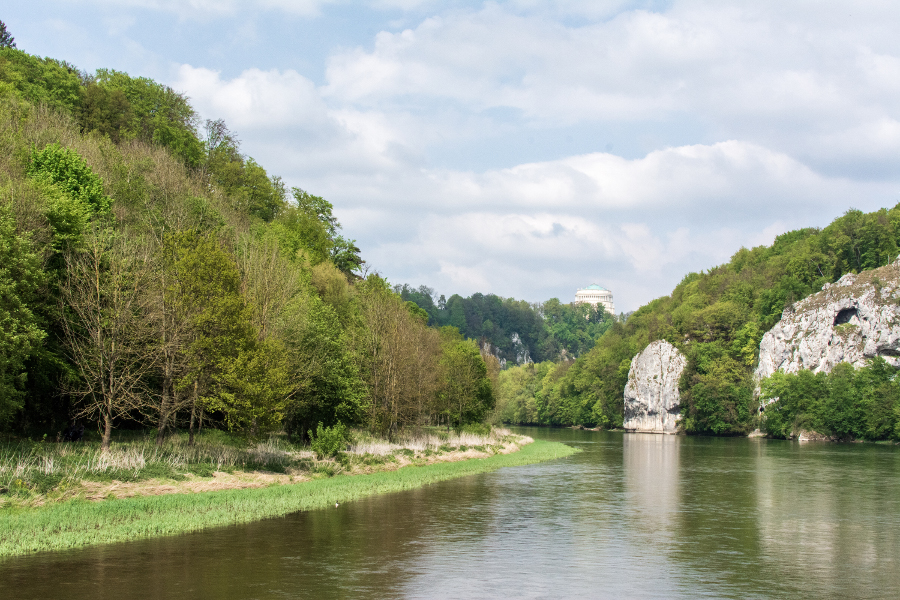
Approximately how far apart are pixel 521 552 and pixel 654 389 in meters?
148

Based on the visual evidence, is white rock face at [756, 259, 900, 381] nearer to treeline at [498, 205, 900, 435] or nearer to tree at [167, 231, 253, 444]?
treeline at [498, 205, 900, 435]

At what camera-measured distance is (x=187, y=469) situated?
36.4m

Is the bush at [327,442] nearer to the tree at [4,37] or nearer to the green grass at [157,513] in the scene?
the green grass at [157,513]

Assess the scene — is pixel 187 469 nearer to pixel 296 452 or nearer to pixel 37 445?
pixel 37 445

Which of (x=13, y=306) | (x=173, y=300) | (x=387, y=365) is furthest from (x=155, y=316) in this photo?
(x=387, y=365)

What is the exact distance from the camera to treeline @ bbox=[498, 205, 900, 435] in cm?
14712

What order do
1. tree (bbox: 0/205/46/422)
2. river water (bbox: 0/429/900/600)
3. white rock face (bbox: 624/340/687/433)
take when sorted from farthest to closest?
white rock face (bbox: 624/340/687/433) < tree (bbox: 0/205/46/422) < river water (bbox: 0/429/900/600)

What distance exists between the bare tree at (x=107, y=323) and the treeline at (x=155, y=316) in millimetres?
114

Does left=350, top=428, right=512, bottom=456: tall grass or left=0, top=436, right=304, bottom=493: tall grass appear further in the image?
left=350, top=428, right=512, bottom=456: tall grass

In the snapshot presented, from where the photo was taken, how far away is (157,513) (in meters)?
28.8

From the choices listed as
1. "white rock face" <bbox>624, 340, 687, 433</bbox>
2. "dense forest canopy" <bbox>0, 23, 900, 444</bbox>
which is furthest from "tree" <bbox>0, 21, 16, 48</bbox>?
"white rock face" <bbox>624, 340, 687, 433</bbox>

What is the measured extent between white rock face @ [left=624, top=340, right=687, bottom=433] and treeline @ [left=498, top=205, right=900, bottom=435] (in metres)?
2.89

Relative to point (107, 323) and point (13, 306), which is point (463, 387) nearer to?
point (107, 323)

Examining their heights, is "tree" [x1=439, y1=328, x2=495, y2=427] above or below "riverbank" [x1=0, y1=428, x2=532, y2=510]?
above
